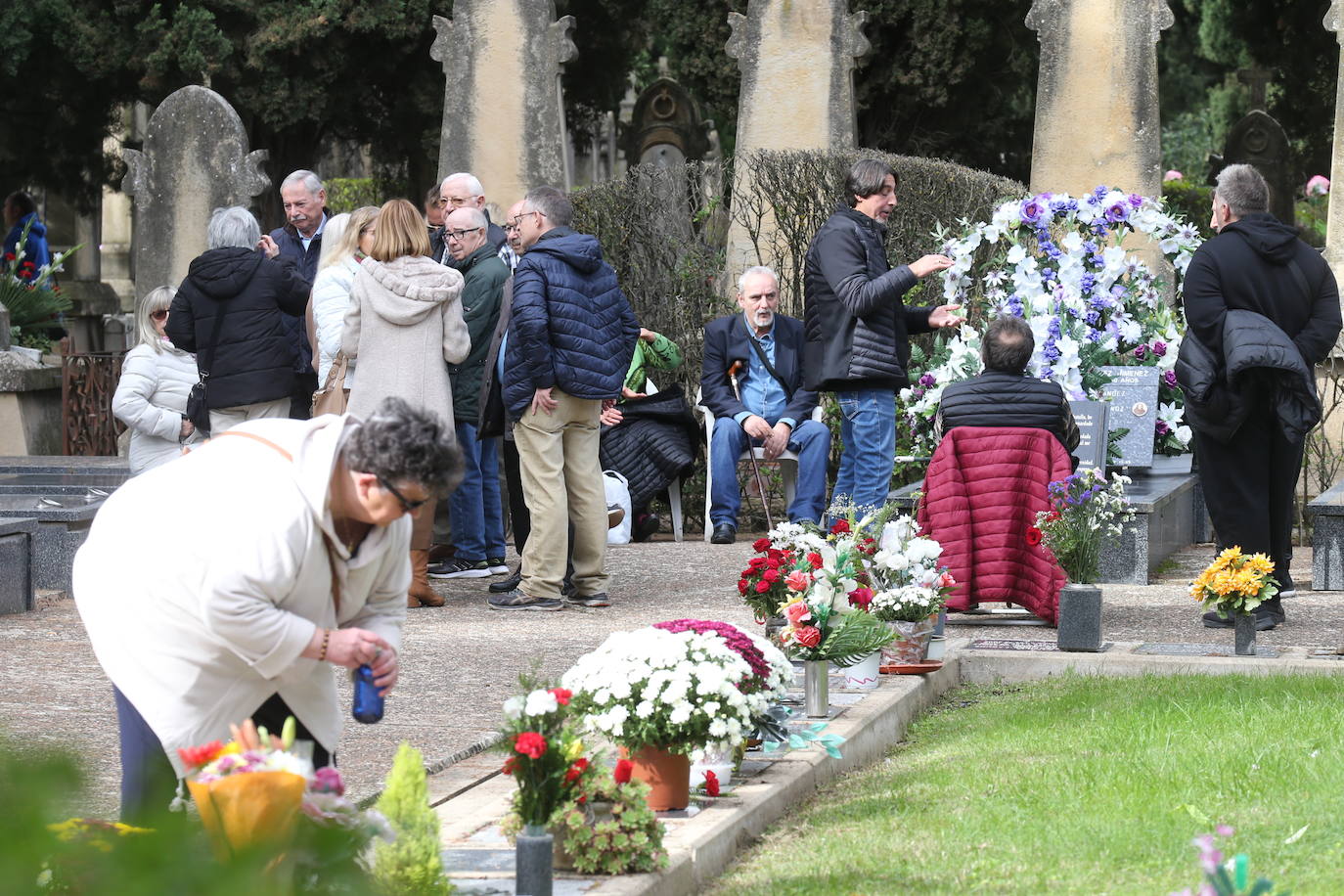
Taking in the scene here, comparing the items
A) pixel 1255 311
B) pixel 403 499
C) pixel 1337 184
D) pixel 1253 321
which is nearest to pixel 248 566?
pixel 403 499

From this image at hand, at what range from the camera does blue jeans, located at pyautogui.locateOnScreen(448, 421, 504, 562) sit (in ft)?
32.6

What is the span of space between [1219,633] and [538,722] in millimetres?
4851

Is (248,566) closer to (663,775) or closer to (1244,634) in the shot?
(663,775)

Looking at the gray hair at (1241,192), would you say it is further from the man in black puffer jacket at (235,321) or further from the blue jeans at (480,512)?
the man in black puffer jacket at (235,321)

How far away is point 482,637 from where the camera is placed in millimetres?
8156

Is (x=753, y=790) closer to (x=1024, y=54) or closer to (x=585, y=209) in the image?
(x=585, y=209)

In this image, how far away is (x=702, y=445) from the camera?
1242cm

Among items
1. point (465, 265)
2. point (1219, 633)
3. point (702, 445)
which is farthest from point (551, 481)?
point (702, 445)

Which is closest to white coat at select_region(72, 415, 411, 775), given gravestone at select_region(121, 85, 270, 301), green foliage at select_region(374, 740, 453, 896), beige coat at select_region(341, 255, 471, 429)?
green foliage at select_region(374, 740, 453, 896)

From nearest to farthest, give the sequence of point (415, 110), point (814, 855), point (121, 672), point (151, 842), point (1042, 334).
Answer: point (151, 842) < point (121, 672) < point (814, 855) < point (1042, 334) < point (415, 110)

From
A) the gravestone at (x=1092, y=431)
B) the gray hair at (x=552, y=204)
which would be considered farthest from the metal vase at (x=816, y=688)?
the gravestone at (x=1092, y=431)

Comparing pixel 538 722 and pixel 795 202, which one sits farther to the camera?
pixel 795 202

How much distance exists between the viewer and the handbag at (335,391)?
8547 mm

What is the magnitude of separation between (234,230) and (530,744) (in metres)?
5.39
